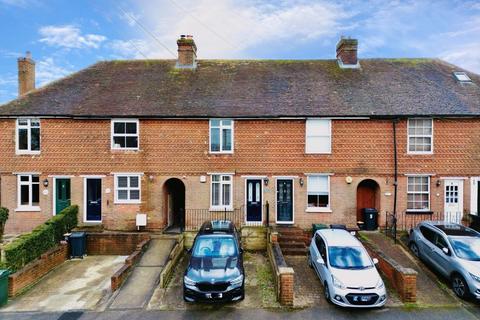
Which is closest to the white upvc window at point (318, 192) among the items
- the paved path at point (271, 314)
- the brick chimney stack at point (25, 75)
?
the paved path at point (271, 314)

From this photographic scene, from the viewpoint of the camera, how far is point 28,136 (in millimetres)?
15477

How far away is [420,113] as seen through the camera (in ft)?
49.0

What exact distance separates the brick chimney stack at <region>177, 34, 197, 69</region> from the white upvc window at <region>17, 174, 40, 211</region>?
10300 mm

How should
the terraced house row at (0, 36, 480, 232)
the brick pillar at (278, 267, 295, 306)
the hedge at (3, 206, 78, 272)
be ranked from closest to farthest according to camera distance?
the brick pillar at (278, 267, 295, 306) < the hedge at (3, 206, 78, 272) < the terraced house row at (0, 36, 480, 232)

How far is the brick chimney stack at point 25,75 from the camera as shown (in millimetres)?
17109

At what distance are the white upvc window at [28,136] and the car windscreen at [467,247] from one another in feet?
61.1

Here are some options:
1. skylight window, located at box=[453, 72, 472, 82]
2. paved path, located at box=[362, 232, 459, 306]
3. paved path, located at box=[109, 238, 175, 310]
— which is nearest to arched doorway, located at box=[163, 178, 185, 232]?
paved path, located at box=[109, 238, 175, 310]

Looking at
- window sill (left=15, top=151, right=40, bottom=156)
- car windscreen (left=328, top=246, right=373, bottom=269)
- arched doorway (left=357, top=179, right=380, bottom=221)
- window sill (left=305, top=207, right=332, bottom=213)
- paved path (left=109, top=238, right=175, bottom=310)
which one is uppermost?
window sill (left=15, top=151, right=40, bottom=156)

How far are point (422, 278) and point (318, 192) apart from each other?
19.5ft

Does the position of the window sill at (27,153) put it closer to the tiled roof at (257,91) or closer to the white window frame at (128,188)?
the tiled roof at (257,91)

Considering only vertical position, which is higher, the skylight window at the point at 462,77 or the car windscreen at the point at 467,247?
the skylight window at the point at 462,77

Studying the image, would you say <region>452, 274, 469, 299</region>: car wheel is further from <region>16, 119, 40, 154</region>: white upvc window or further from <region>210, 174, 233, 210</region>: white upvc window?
<region>16, 119, 40, 154</region>: white upvc window

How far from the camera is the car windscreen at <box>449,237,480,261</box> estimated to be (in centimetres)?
984

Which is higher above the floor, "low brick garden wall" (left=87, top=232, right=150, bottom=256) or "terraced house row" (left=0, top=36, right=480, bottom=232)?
"terraced house row" (left=0, top=36, right=480, bottom=232)
